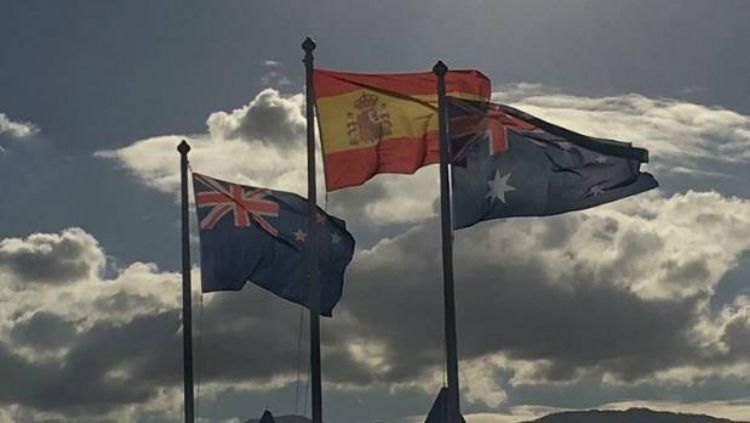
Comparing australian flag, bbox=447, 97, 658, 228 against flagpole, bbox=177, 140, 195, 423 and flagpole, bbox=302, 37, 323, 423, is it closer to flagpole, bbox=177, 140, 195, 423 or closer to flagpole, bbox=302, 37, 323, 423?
flagpole, bbox=302, 37, 323, 423

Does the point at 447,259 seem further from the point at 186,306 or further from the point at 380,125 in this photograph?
the point at 186,306

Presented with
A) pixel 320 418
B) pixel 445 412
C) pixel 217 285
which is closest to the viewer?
pixel 445 412

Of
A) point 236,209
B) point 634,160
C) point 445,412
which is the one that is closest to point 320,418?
point 445,412

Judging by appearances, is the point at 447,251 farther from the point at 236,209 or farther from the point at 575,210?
the point at 236,209

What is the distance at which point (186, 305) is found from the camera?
58.2m

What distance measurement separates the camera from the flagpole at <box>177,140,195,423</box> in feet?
190

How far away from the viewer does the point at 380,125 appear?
53.7 meters

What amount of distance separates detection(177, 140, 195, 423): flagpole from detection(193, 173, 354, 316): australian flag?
1.22m

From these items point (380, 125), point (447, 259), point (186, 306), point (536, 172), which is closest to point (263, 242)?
point (186, 306)

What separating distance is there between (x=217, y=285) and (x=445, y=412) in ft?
36.1

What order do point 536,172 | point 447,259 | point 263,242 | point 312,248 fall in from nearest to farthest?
point 447,259 → point 536,172 → point 312,248 → point 263,242

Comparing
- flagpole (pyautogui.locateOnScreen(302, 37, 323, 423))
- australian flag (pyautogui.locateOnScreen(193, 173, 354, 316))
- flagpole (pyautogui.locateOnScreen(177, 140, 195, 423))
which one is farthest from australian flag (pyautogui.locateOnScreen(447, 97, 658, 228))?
flagpole (pyautogui.locateOnScreen(177, 140, 195, 423))

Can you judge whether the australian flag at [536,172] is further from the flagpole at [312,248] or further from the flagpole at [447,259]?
the flagpole at [312,248]

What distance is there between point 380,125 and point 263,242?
22.1 ft
